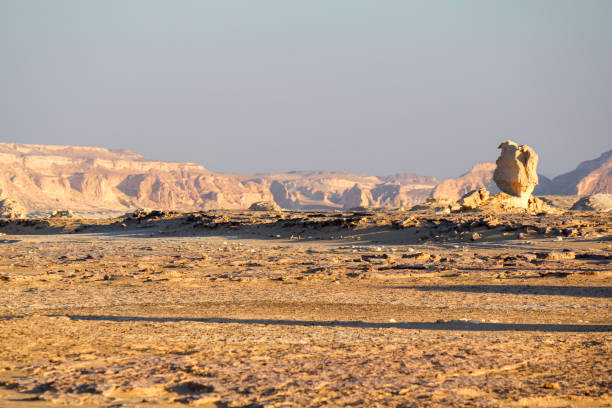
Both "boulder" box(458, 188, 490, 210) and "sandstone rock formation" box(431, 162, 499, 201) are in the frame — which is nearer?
"boulder" box(458, 188, 490, 210)

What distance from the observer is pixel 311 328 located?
7.39 metres

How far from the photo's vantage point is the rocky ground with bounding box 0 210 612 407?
4684 mm

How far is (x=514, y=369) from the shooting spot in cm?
536

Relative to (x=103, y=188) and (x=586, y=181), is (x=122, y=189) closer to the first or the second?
(x=103, y=188)

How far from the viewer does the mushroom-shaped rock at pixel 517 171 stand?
32375 millimetres

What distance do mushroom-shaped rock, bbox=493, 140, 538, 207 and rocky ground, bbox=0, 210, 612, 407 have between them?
14282mm

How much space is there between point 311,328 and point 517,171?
27.1m

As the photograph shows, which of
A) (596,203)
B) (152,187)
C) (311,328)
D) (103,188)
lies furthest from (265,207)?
(152,187)

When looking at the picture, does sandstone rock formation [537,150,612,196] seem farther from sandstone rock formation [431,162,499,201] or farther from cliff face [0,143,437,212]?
cliff face [0,143,437,212]

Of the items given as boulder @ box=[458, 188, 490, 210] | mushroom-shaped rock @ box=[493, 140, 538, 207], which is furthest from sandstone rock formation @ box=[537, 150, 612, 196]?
boulder @ box=[458, 188, 490, 210]

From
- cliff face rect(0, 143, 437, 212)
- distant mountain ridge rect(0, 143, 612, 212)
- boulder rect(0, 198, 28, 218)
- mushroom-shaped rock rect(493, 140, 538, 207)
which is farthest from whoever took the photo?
distant mountain ridge rect(0, 143, 612, 212)

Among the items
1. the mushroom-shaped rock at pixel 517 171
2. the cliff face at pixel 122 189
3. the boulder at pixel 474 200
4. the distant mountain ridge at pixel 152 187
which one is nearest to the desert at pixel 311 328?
the boulder at pixel 474 200

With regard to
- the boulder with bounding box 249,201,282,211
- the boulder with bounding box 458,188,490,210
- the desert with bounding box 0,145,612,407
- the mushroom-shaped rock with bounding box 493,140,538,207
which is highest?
the mushroom-shaped rock with bounding box 493,140,538,207

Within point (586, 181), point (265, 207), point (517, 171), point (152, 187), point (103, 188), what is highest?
point (586, 181)
